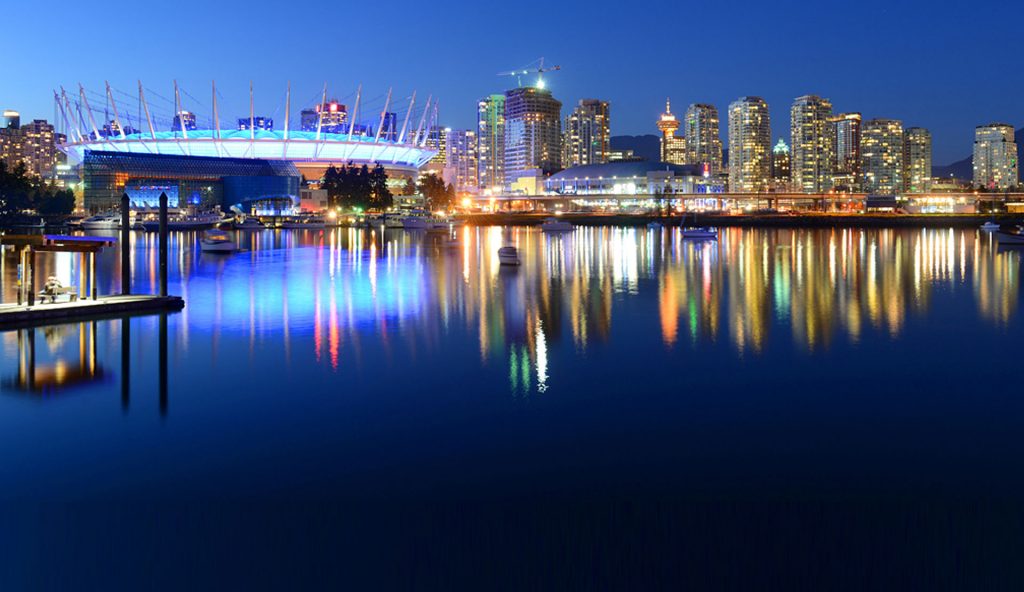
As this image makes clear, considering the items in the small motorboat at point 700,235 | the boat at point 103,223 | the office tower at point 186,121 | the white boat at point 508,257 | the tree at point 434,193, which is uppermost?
the office tower at point 186,121

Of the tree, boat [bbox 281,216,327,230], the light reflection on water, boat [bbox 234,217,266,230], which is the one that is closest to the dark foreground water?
the light reflection on water

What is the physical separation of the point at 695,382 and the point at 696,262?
30705 mm

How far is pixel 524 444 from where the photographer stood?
10188 millimetres

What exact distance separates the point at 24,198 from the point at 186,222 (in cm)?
1464

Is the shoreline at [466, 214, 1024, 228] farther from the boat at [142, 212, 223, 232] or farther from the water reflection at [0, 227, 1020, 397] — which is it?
the water reflection at [0, 227, 1020, 397]

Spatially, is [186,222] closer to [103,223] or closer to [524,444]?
[103,223]

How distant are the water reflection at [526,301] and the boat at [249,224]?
1944 inches

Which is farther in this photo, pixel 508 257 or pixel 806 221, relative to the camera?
pixel 806 221

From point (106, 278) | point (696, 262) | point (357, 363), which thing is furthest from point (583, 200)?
point (357, 363)

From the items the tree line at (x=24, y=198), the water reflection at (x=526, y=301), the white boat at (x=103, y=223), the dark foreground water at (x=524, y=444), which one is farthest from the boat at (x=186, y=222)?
the dark foreground water at (x=524, y=444)

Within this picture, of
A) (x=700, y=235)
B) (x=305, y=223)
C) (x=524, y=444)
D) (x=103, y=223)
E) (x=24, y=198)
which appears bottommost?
(x=524, y=444)

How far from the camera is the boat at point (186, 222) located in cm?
8862

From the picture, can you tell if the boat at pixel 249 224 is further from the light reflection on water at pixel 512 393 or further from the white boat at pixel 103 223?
the light reflection on water at pixel 512 393

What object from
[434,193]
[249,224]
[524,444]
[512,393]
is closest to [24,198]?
[249,224]
